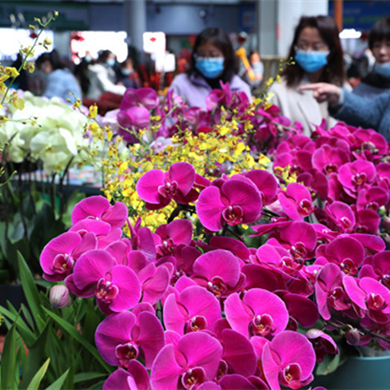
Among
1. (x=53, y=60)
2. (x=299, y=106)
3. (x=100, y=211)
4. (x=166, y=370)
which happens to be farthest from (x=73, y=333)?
(x=53, y=60)

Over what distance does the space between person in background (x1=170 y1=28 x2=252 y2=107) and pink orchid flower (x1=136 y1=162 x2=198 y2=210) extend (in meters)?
2.20

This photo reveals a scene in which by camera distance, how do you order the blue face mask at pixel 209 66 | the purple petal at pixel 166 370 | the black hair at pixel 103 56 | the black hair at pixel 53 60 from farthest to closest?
1. the black hair at pixel 103 56
2. the black hair at pixel 53 60
3. the blue face mask at pixel 209 66
4. the purple petal at pixel 166 370

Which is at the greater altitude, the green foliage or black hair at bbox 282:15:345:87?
black hair at bbox 282:15:345:87

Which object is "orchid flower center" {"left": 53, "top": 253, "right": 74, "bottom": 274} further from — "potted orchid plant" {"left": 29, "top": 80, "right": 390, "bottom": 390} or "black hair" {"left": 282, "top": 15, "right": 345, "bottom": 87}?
"black hair" {"left": 282, "top": 15, "right": 345, "bottom": 87}

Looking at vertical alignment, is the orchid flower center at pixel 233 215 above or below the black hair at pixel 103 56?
below

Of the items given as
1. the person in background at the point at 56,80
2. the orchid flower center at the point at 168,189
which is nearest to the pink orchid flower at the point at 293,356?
the orchid flower center at the point at 168,189

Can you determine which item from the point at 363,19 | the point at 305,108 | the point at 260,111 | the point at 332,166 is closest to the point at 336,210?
the point at 332,166

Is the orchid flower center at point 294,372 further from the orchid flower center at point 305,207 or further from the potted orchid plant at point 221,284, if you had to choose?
the orchid flower center at point 305,207

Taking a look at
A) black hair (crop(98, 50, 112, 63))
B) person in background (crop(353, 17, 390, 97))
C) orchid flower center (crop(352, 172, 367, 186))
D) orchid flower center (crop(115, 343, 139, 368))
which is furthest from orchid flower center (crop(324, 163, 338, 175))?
black hair (crop(98, 50, 112, 63))

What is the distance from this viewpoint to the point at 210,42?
2896 millimetres

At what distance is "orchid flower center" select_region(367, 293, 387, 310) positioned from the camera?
60 centimetres

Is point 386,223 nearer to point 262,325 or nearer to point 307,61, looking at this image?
point 262,325

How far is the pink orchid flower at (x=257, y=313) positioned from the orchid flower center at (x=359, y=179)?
1.36 feet

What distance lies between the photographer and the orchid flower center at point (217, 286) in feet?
1.90
